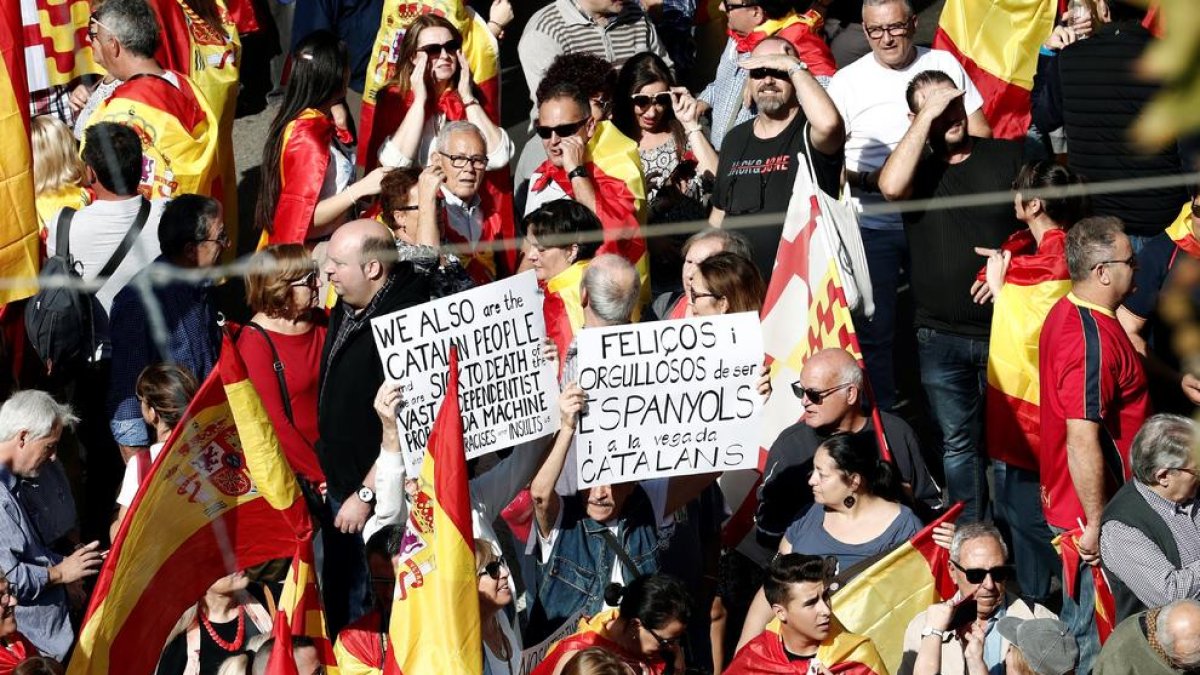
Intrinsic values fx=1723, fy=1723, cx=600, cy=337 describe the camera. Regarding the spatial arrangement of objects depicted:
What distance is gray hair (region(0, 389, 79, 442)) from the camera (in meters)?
5.34

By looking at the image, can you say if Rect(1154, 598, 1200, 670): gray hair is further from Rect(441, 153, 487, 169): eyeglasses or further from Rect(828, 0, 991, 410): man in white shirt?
Rect(441, 153, 487, 169): eyeglasses

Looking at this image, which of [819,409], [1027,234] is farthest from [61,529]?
[1027,234]

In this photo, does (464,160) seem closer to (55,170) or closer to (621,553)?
(55,170)

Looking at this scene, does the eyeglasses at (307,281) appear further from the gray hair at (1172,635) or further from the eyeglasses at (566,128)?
the gray hair at (1172,635)

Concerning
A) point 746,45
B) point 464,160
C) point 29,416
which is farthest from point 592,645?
point 746,45

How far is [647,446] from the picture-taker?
5.38 metres

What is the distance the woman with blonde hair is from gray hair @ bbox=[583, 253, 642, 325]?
86.0 inches

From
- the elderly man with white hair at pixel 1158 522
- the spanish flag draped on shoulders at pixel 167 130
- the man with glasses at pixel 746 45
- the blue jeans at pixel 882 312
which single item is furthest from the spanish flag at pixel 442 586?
the man with glasses at pixel 746 45

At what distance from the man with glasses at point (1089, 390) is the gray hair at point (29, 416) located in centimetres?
326

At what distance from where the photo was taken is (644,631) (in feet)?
16.4

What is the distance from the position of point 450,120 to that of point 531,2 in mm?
3424

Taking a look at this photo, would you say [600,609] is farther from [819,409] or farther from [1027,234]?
[1027,234]

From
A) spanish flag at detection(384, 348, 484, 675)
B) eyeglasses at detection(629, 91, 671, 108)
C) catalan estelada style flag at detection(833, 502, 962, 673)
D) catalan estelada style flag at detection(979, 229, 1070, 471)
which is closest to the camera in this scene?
spanish flag at detection(384, 348, 484, 675)

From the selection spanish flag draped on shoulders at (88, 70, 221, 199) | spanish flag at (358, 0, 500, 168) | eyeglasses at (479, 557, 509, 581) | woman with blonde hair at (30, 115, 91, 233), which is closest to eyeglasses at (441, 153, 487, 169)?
spanish flag at (358, 0, 500, 168)
